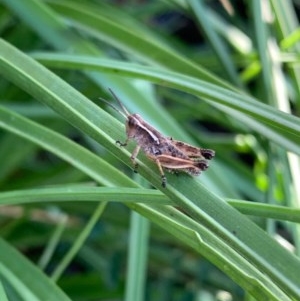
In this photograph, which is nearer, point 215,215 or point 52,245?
point 215,215

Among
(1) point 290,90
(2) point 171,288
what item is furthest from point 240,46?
(2) point 171,288

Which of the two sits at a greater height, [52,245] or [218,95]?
[218,95]

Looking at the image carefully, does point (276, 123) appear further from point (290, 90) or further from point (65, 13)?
point (290, 90)

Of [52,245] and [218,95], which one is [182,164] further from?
[52,245]

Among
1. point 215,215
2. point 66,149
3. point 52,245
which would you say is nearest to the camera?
point 215,215

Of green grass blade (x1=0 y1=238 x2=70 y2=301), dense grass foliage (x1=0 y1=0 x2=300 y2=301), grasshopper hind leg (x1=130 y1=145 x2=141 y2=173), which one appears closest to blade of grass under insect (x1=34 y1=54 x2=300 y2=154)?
dense grass foliage (x1=0 y1=0 x2=300 y2=301)

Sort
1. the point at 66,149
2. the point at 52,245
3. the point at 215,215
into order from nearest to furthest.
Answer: the point at 215,215 < the point at 66,149 < the point at 52,245

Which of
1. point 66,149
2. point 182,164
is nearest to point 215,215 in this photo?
point 182,164
